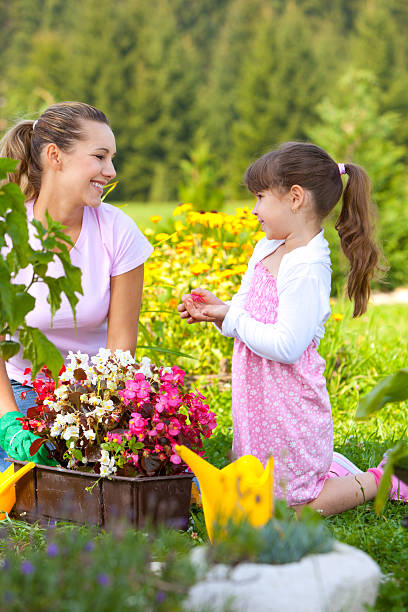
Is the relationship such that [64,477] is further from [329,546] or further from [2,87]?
[2,87]

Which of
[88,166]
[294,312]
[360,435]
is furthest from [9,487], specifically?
[360,435]


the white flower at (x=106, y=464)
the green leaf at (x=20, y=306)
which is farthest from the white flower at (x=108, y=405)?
the green leaf at (x=20, y=306)

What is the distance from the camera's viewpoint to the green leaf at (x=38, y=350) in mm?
1533

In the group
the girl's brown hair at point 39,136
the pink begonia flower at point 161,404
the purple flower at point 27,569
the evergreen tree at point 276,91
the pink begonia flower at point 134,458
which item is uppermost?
the evergreen tree at point 276,91

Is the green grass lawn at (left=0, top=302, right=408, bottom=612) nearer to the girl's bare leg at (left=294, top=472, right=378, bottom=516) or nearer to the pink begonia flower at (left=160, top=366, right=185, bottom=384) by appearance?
the girl's bare leg at (left=294, top=472, right=378, bottom=516)

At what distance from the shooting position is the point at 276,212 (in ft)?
6.98

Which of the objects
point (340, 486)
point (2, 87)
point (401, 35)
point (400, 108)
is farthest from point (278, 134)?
point (340, 486)

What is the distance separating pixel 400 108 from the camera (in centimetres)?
2003

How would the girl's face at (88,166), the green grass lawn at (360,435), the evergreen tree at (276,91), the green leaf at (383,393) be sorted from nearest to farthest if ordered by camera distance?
1. the green leaf at (383,393)
2. the green grass lawn at (360,435)
3. the girl's face at (88,166)
4. the evergreen tree at (276,91)

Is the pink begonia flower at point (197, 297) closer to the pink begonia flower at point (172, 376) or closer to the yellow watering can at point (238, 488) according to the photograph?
the pink begonia flower at point (172, 376)

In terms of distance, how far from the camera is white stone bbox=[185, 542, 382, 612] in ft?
3.84

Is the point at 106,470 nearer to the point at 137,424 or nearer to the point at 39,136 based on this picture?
the point at 137,424

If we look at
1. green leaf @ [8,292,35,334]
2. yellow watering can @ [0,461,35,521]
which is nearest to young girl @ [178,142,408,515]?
yellow watering can @ [0,461,35,521]

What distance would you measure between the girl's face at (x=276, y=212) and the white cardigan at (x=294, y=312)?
3.3 inches
